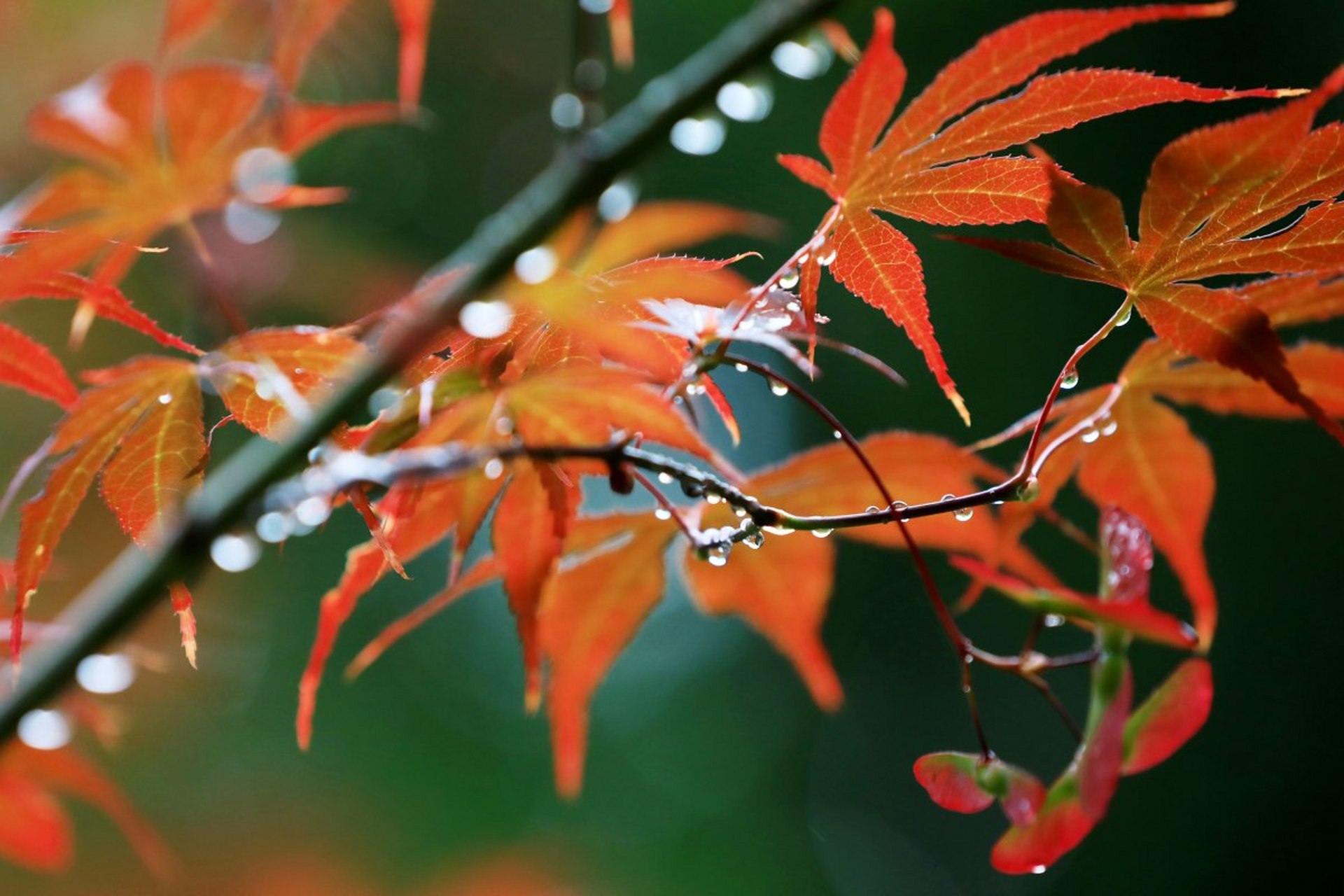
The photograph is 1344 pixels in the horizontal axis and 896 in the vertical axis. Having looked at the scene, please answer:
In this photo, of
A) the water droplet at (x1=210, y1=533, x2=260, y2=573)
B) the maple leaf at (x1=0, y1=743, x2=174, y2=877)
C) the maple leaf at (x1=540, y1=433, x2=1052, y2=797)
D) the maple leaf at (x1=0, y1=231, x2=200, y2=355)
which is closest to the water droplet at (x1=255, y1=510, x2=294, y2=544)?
the water droplet at (x1=210, y1=533, x2=260, y2=573)

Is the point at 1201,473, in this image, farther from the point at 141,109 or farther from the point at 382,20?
the point at 382,20

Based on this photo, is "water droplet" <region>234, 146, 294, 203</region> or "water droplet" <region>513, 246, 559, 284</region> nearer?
"water droplet" <region>513, 246, 559, 284</region>

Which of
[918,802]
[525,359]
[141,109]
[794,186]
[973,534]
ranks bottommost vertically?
[918,802]

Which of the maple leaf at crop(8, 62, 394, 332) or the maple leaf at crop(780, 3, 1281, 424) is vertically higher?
the maple leaf at crop(8, 62, 394, 332)

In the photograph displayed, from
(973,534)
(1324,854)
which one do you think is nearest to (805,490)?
(973,534)

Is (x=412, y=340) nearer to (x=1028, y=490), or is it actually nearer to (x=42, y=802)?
(x=1028, y=490)

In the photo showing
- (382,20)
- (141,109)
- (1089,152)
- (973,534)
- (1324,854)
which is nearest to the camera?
(141,109)

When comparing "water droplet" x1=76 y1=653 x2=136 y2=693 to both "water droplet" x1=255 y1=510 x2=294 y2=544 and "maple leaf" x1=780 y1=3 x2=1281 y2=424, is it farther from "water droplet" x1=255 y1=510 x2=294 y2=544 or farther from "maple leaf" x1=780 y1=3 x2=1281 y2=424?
"maple leaf" x1=780 y1=3 x2=1281 y2=424
